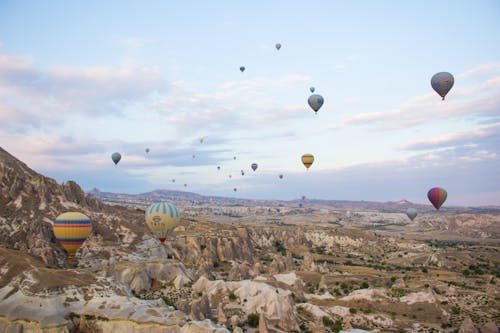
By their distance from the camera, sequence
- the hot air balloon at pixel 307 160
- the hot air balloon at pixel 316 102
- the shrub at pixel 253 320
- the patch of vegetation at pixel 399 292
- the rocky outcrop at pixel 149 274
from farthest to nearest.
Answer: the hot air balloon at pixel 307 160 → the hot air balloon at pixel 316 102 → the patch of vegetation at pixel 399 292 → the rocky outcrop at pixel 149 274 → the shrub at pixel 253 320

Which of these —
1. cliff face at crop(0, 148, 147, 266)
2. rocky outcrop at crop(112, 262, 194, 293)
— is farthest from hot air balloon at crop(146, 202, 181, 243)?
cliff face at crop(0, 148, 147, 266)

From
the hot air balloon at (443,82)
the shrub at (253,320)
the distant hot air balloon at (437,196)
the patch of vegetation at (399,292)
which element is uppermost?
the hot air balloon at (443,82)

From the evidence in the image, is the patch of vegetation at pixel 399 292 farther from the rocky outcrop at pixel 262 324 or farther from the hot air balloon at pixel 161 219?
the hot air balloon at pixel 161 219

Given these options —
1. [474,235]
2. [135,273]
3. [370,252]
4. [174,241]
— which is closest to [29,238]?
[135,273]

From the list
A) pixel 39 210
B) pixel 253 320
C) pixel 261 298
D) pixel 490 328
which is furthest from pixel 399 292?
pixel 39 210

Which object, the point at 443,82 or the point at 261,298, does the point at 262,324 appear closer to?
the point at 261,298

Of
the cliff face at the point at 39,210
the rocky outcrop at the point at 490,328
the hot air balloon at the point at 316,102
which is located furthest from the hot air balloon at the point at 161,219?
the rocky outcrop at the point at 490,328
